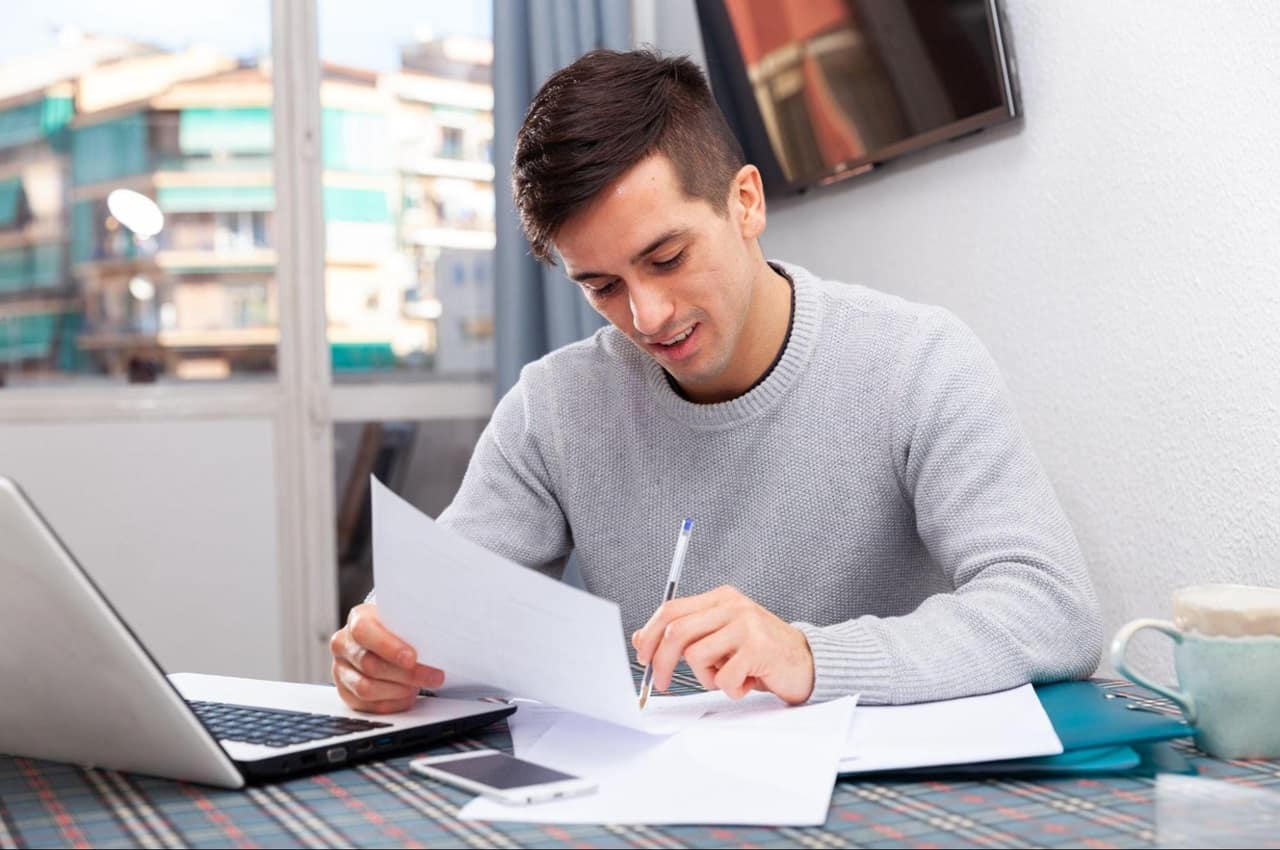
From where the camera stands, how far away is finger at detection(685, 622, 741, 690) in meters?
0.91

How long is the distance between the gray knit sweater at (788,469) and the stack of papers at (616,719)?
0.93 ft

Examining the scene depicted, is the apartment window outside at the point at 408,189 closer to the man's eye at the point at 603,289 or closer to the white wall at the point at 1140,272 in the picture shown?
the white wall at the point at 1140,272

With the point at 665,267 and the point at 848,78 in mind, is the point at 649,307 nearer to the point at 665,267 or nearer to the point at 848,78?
the point at 665,267

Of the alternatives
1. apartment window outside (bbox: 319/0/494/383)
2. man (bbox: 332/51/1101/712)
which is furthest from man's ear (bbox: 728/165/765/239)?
apartment window outside (bbox: 319/0/494/383)

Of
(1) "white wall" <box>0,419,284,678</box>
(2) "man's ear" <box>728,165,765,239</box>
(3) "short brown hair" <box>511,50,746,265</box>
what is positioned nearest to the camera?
(3) "short brown hair" <box>511,50,746,265</box>

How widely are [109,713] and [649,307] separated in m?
0.59

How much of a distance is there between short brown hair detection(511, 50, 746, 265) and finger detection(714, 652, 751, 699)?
46cm

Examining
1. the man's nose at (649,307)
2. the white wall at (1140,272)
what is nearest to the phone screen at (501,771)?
the man's nose at (649,307)

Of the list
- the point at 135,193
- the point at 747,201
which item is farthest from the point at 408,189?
the point at 747,201

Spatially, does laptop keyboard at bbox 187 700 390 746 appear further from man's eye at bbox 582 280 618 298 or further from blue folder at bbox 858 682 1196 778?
man's eye at bbox 582 280 618 298

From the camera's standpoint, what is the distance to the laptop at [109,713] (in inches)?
29.8

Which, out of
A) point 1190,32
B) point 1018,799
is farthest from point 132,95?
point 1018,799

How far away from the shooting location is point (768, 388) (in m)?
1.36

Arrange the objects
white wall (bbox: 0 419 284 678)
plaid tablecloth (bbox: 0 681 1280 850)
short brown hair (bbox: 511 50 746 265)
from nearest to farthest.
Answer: plaid tablecloth (bbox: 0 681 1280 850), short brown hair (bbox: 511 50 746 265), white wall (bbox: 0 419 284 678)
